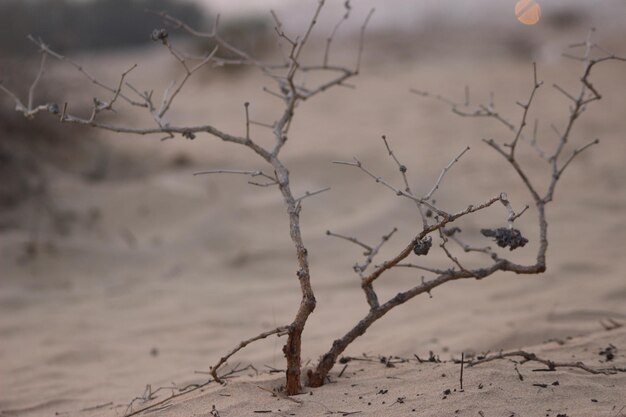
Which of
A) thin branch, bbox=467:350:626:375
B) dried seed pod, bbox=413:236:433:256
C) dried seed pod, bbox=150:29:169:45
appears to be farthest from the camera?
thin branch, bbox=467:350:626:375

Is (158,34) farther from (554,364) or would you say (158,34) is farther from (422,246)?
(554,364)

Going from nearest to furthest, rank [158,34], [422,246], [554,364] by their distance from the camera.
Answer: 1. [422,246]
2. [158,34]
3. [554,364]

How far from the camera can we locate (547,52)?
1278 cm

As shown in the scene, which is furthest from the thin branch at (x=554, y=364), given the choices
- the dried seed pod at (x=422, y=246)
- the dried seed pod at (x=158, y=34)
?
the dried seed pod at (x=158, y=34)

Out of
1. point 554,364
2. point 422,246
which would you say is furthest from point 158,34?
point 554,364

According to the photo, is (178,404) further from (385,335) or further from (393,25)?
(393,25)

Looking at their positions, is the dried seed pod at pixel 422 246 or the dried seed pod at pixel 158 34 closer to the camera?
the dried seed pod at pixel 422 246

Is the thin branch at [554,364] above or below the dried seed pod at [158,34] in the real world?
below

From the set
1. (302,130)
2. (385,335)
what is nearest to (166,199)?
(302,130)

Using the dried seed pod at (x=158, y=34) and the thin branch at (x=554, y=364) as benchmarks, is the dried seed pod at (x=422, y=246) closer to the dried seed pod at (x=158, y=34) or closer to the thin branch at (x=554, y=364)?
the thin branch at (x=554, y=364)

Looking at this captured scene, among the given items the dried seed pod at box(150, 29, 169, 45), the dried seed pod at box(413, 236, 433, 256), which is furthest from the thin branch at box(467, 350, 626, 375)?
the dried seed pod at box(150, 29, 169, 45)

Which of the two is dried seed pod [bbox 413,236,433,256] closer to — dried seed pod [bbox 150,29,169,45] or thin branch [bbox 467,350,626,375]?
thin branch [bbox 467,350,626,375]

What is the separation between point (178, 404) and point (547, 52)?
38.2 feet

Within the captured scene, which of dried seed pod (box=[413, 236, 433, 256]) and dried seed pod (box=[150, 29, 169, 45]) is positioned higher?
dried seed pod (box=[150, 29, 169, 45])
